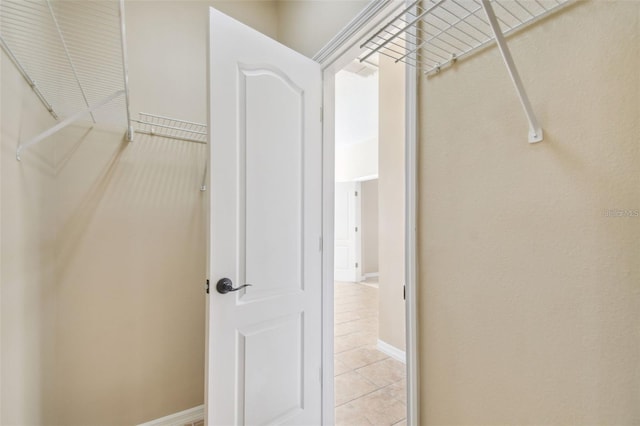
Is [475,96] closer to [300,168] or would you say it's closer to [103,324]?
[300,168]

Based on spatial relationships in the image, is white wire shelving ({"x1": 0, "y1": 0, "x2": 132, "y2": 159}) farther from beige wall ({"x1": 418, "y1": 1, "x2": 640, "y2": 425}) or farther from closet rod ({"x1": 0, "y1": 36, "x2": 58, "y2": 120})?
beige wall ({"x1": 418, "y1": 1, "x2": 640, "y2": 425})

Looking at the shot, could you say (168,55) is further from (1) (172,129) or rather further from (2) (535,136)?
(2) (535,136)

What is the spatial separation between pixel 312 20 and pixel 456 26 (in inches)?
42.3

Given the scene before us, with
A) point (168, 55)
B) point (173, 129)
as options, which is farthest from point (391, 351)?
point (168, 55)

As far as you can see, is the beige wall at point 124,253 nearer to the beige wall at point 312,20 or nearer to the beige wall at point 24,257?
the beige wall at point 24,257

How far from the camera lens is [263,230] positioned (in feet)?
4.44

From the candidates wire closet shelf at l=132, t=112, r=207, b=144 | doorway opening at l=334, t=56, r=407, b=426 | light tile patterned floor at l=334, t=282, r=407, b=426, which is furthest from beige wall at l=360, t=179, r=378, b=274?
wire closet shelf at l=132, t=112, r=207, b=144

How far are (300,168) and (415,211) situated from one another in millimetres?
709

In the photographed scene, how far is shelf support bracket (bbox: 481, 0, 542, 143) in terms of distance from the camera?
1.95 feet

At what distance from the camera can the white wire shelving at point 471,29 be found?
642 millimetres

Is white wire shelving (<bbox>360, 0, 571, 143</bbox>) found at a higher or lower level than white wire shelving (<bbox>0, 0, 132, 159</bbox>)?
lower

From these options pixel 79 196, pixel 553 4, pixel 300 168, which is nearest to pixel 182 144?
pixel 79 196

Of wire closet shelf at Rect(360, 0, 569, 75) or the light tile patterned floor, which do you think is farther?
the light tile patterned floor

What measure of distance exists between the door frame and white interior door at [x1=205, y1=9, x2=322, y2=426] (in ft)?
0.17
